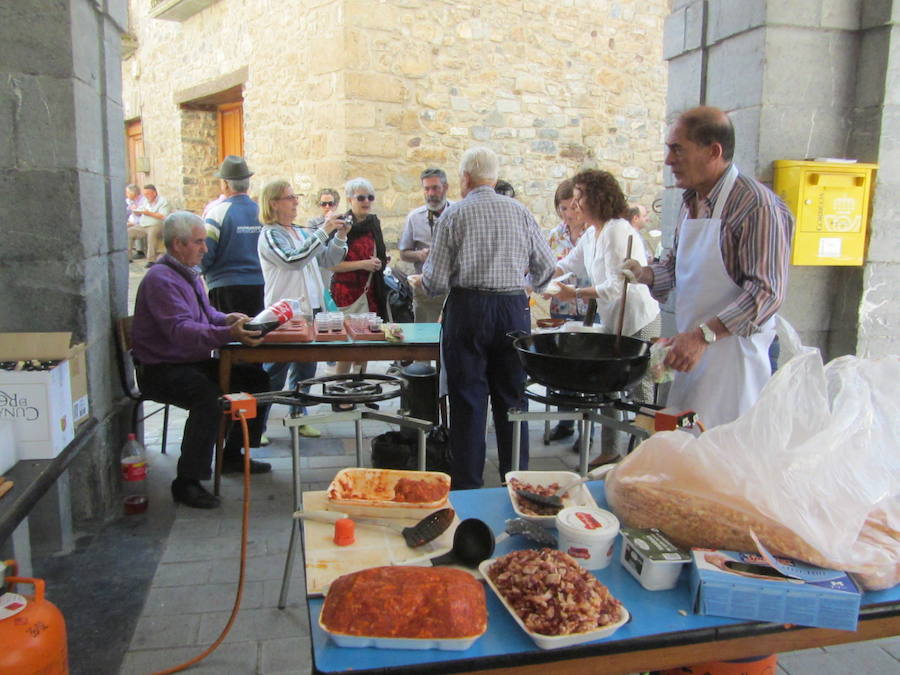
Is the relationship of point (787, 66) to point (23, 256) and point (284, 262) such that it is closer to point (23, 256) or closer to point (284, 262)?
point (284, 262)

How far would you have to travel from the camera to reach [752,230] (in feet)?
8.23

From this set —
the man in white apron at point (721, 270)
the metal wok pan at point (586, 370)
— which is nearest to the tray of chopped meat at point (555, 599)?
the metal wok pan at point (586, 370)

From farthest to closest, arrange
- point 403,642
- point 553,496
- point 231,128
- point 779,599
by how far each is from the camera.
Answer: point 231,128 < point 553,496 < point 779,599 < point 403,642

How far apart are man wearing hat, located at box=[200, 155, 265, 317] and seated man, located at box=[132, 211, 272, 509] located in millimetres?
1003

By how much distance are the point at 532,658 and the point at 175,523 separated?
9.27ft

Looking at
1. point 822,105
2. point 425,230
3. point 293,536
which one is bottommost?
point 293,536

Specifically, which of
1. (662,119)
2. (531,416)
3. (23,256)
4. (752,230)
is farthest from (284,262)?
(662,119)

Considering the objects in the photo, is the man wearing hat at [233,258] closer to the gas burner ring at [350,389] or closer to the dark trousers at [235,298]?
the dark trousers at [235,298]

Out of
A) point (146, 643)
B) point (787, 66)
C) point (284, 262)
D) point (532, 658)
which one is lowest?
point (146, 643)

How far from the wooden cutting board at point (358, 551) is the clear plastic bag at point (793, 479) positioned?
0.49 m

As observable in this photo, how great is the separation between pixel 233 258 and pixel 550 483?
12.1ft

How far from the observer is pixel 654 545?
1.51m

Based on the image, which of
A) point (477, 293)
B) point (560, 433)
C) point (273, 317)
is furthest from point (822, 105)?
point (273, 317)

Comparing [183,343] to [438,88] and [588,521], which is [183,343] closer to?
[588,521]
